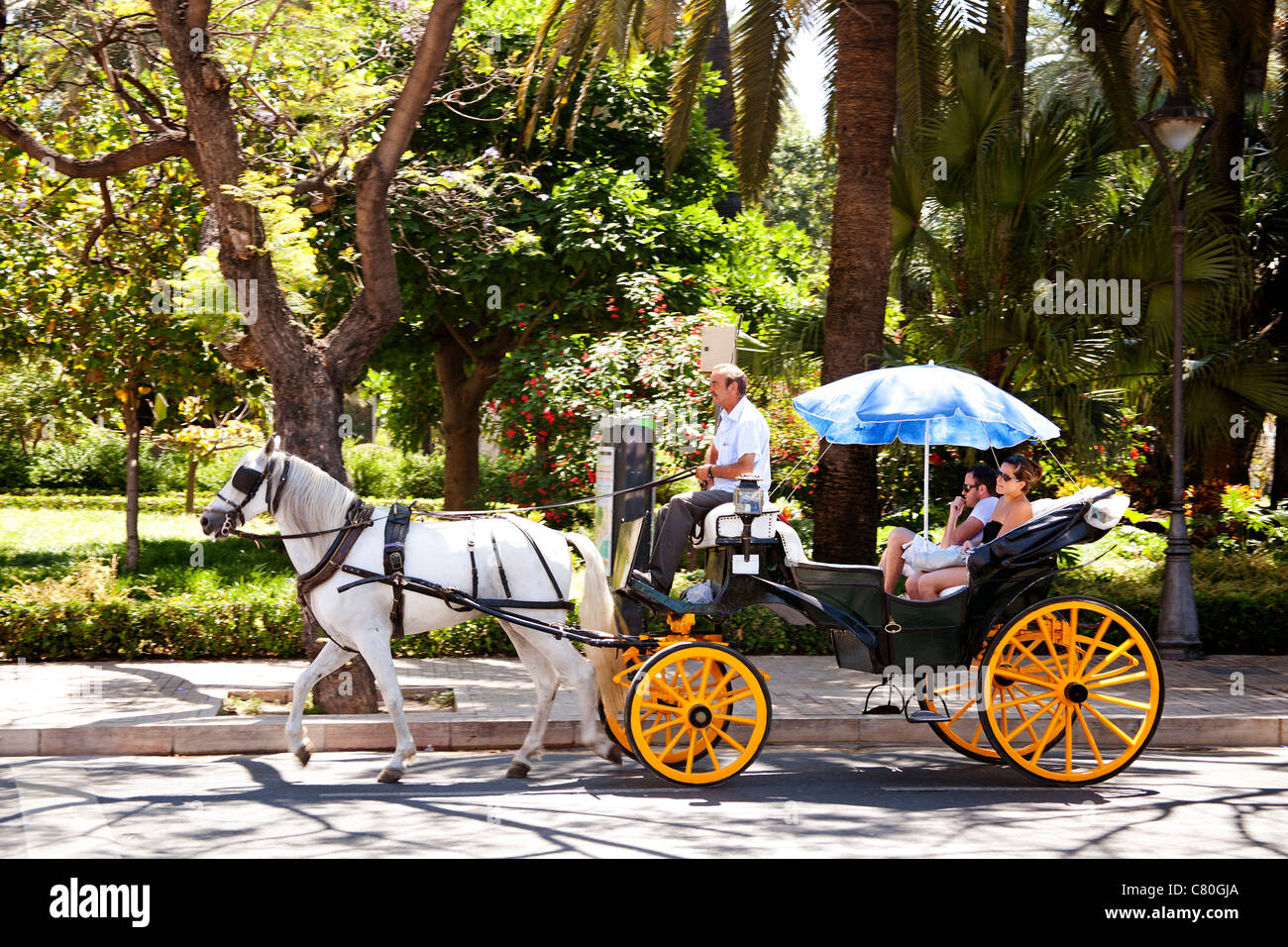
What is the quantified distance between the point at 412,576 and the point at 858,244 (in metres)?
5.96

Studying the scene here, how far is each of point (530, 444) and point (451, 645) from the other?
385 cm

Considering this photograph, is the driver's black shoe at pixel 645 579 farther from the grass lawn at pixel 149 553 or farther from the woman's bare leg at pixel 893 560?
the grass lawn at pixel 149 553

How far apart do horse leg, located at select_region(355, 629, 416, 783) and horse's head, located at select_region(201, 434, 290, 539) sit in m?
0.99

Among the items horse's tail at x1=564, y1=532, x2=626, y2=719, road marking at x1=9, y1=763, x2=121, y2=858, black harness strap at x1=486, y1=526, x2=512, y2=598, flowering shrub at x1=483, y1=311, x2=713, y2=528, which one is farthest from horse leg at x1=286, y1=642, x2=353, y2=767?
flowering shrub at x1=483, y1=311, x2=713, y2=528

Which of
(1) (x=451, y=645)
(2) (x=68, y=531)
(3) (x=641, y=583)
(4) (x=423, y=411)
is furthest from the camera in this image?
(4) (x=423, y=411)

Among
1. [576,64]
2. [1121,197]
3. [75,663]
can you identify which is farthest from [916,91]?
[75,663]

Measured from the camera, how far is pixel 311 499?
7.32m

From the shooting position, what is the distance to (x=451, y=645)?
36.9 feet

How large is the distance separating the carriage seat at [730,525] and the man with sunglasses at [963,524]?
81cm

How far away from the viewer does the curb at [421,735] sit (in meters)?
7.94

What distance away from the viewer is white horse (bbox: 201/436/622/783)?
23.5 ft

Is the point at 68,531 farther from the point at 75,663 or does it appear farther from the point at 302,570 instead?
the point at 302,570

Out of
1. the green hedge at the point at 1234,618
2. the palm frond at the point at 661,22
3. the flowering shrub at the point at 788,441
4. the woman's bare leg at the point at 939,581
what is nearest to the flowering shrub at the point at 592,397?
the flowering shrub at the point at 788,441

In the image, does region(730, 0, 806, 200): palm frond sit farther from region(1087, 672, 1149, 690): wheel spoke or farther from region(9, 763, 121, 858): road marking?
region(9, 763, 121, 858): road marking
